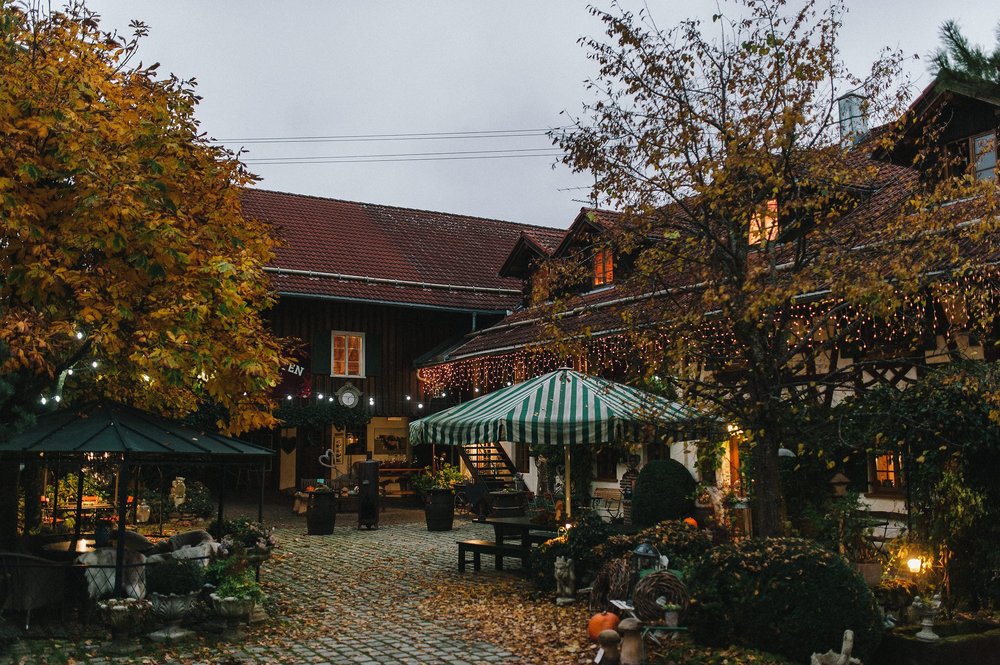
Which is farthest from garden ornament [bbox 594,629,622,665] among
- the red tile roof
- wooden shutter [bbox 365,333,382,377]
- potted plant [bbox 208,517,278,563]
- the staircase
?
wooden shutter [bbox 365,333,382,377]

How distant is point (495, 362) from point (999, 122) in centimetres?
1342

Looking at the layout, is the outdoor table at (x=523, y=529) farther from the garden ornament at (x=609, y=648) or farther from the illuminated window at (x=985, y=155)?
the illuminated window at (x=985, y=155)

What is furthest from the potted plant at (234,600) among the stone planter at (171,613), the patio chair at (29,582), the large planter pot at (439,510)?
the large planter pot at (439,510)

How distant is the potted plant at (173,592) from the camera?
896cm

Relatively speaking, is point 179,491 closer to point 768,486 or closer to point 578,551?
point 578,551

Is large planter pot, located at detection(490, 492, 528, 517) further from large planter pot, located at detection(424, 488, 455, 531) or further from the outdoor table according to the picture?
the outdoor table

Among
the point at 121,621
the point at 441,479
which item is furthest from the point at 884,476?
the point at 441,479

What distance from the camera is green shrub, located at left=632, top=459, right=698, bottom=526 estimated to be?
1484 centimetres

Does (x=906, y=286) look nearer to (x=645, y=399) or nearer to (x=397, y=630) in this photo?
(x=645, y=399)

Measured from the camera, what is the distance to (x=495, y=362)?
23750 mm

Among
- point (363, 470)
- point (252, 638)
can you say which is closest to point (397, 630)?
point (252, 638)

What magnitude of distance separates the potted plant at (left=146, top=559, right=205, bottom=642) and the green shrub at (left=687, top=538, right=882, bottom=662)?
4.95 metres

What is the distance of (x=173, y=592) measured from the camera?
937cm

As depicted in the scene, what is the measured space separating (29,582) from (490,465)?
15746 millimetres
